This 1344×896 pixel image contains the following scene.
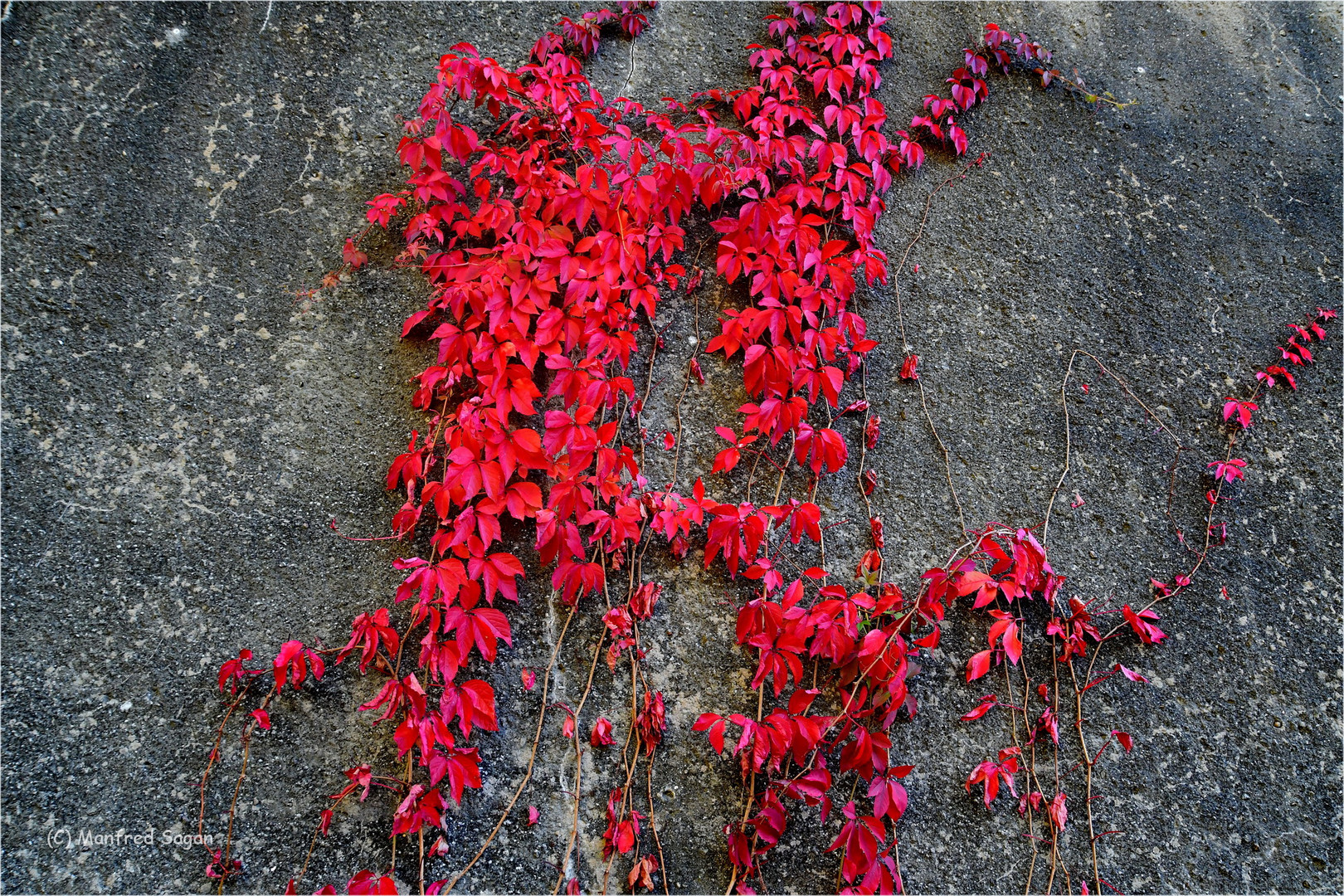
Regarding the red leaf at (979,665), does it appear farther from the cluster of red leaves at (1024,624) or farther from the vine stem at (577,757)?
the vine stem at (577,757)

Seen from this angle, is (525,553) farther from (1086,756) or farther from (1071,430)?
→ (1071,430)

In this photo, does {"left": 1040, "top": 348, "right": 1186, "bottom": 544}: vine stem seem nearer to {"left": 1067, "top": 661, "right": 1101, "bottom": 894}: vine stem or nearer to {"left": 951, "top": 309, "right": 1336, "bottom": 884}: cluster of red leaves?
{"left": 951, "top": 309, "right": 1336, "bottom": 884}: cluster of red leaves

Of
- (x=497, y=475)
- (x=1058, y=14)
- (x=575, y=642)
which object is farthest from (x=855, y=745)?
(x=1058, y=14)

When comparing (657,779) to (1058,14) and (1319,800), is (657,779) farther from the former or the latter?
(1058,14)

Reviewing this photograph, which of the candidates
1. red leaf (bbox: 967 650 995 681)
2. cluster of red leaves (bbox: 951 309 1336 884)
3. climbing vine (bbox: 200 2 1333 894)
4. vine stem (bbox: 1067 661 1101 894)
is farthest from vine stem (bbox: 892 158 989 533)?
vine stem (bbox: 1067 661 1101 894)

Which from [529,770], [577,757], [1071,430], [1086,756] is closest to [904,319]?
[1071,430]
